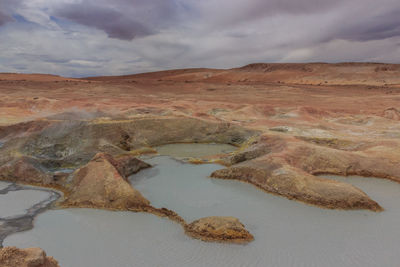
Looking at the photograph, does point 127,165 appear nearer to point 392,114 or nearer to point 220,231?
point 220,231

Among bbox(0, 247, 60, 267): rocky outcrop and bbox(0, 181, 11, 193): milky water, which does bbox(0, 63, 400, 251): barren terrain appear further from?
bbox(0, 247, 60, 267): rocky outcrop

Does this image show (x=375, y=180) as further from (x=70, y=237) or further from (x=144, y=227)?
(x=70, y=237)

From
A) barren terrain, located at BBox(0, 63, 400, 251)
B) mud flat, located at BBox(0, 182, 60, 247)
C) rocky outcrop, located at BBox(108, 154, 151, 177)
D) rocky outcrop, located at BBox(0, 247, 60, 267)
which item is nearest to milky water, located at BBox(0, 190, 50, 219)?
mud flat, located at BBox(0, 182, 60, 247)

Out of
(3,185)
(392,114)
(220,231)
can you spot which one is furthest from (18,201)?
(392,114)

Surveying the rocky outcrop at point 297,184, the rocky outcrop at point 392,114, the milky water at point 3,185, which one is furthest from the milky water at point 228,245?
the rocky outcrop at point 392,114

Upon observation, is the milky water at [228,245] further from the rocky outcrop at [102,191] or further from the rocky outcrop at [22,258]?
the rocky outcrop at [22,258]
